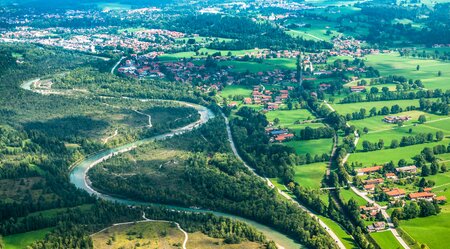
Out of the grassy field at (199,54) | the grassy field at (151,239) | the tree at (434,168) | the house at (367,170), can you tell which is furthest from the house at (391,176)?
the grassy field at (199,54)

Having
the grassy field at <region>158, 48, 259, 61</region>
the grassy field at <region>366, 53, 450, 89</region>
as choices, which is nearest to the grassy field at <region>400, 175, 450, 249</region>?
the grassy field at <region>366, 53, 450, 89</region>

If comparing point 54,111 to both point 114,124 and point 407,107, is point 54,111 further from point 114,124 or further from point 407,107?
point 407,107

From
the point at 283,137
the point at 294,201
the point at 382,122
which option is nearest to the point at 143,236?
the point at 294,201

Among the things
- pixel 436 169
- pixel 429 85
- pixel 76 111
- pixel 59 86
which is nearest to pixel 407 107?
pixel 429 85

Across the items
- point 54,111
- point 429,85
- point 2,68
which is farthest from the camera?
point 2,68

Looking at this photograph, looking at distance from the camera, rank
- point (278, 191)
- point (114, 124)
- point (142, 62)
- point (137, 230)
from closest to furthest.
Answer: point (137, 230) < point (278, 191) < point (114, 124) < point (142, 62)

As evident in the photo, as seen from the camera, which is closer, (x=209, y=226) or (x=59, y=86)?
(x=209, y=226)
